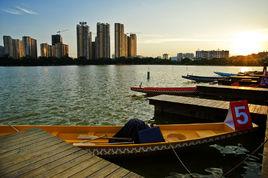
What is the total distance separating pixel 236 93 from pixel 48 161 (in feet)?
63.9

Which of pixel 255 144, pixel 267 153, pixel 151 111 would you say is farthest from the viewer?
pixel 151 111

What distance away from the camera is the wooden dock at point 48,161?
15.5 feet

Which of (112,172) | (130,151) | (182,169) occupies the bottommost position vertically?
(182,169)

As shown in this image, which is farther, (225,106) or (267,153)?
(225,106)

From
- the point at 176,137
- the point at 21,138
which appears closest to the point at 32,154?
the point at 21,138

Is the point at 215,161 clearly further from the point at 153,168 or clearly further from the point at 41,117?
the point at 41,117

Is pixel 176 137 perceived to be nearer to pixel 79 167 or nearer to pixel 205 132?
pixel 205 132

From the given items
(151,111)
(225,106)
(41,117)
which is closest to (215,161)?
(225,106)

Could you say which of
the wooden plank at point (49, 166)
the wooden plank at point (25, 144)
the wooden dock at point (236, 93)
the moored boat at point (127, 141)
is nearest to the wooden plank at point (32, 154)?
the wooden plank at point (25, 144)

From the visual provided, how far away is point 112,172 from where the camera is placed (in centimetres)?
473

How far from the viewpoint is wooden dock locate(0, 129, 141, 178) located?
4.73m

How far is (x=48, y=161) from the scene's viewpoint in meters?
5.34

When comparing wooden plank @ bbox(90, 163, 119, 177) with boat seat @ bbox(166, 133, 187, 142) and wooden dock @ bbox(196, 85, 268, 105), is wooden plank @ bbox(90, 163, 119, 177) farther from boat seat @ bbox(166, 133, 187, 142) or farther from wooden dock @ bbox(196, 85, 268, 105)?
wooden dock @ bbox(196, 85, 268, 105)

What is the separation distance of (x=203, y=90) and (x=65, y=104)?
48.0 ft
